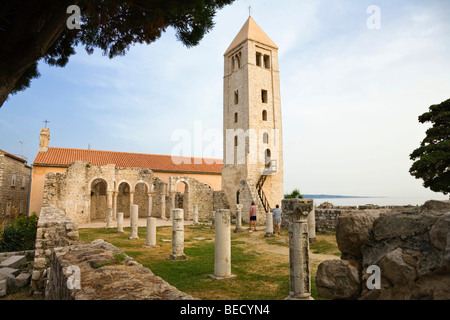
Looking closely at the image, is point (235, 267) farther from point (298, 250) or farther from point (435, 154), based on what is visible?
point (435, 154)

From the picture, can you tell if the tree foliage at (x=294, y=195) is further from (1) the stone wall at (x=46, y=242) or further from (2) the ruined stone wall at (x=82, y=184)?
(1) the stone wall at (x=46, y=242)

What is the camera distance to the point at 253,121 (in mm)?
23406

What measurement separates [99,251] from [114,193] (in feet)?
61.3

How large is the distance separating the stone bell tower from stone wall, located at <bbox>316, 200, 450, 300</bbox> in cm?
1858

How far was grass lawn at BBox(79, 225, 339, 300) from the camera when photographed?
5168 millimetres

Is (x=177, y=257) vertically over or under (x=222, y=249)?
under

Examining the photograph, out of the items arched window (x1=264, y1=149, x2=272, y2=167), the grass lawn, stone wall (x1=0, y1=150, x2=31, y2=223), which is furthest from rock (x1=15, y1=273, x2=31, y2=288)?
arched window (x1=264, y1=149, x2=272, y2=167)

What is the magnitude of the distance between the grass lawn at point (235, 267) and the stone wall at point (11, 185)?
47.0 ft

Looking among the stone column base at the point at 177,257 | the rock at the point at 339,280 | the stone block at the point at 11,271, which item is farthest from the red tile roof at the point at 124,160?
the rock at the point at 339,280

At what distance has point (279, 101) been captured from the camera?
25172 millimetres

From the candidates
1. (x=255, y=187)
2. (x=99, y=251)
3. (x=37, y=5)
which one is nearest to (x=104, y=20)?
(x=37, y=5)

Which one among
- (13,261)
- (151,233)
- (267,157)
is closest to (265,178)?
(267,157)

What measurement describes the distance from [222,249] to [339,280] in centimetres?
382
